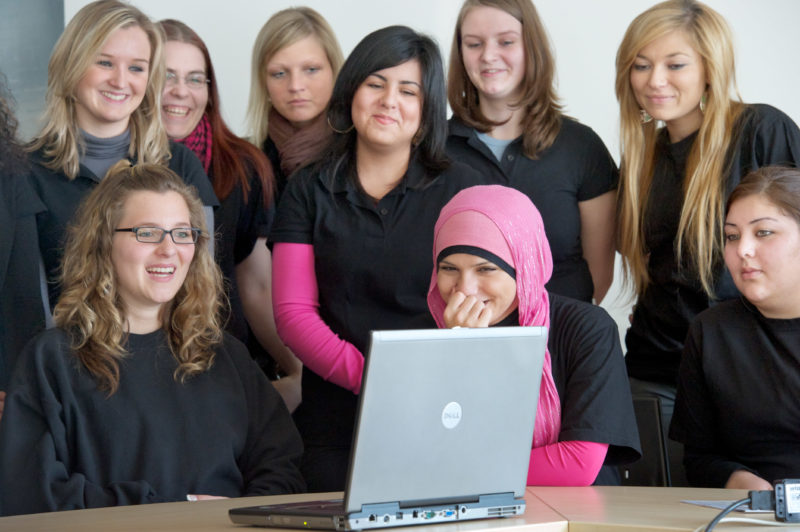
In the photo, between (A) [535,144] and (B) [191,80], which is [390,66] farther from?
(B) [191,80]

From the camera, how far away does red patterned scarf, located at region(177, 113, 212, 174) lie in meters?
3.30

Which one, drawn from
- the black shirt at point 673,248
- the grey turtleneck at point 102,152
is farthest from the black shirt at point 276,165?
the black shirt at point 673,248

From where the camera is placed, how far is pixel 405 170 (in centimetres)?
281

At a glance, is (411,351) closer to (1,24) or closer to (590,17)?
(1,24)

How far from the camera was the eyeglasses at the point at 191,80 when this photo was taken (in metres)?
3.33

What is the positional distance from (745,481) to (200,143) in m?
2.00

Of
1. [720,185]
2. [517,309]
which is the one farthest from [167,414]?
[720,185]

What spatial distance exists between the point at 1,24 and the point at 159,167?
1.59m

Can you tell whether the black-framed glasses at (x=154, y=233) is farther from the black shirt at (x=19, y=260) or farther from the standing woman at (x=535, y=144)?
the standing woman at (x=535, y=144)

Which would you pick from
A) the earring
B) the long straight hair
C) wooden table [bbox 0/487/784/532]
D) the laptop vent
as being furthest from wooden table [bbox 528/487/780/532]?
the long straight hair

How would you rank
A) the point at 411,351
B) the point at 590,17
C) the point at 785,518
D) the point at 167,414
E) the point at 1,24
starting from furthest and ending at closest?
the point at 590,17 → the point at 1,24 → the point at 167,414 → the point at 785,518 → the point at 411,351

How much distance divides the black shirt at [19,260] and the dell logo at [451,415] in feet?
5.26

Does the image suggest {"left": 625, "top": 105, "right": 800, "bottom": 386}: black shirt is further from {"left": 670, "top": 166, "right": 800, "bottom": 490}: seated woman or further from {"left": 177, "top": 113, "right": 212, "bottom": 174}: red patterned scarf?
{"left": 177, "top": 113, "right": 212, "bottom": 174}: red patterned scarf

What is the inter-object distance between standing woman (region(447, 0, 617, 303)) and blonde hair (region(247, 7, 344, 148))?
61 cm
